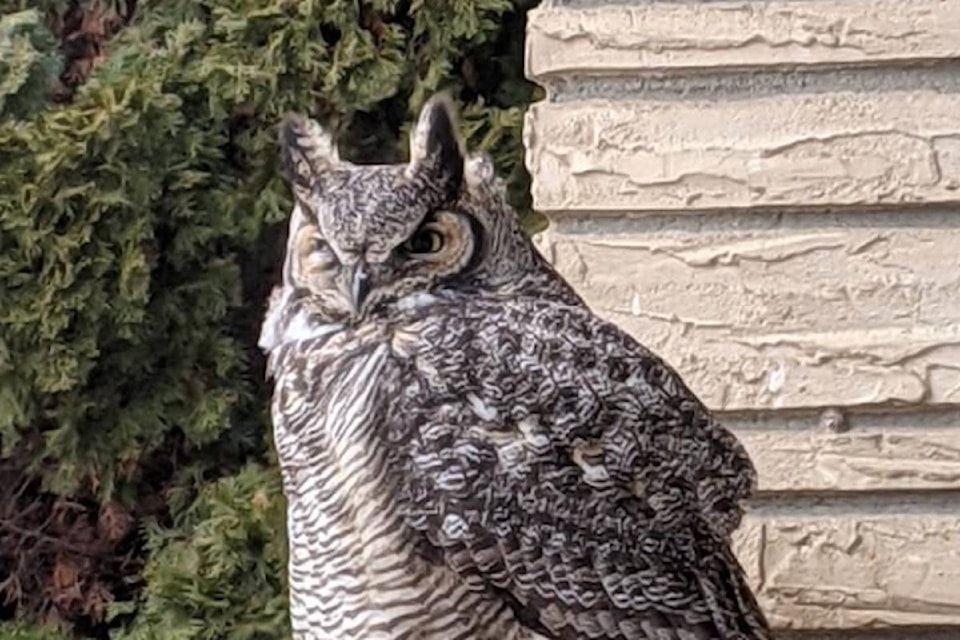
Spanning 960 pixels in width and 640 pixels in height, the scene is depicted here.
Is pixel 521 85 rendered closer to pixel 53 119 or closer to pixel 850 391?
pixel 53 119

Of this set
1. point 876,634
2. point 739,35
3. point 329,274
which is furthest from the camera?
point 876,634

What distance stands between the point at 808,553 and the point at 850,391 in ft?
0.78

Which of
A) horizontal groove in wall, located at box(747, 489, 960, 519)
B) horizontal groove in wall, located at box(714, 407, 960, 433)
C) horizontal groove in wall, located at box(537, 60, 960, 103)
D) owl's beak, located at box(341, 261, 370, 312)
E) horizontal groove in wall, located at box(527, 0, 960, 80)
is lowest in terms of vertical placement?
horizontal groove in wall, located at box(747, 489, 960, 519)

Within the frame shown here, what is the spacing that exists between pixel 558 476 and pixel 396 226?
1.06 feet

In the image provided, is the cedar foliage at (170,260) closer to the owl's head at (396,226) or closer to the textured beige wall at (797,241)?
the textured beige wall at (797,241)

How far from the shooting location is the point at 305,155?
2600 mm

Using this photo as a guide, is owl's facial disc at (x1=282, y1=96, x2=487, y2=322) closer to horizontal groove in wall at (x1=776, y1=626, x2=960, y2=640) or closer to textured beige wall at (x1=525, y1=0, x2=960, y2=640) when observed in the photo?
textured beige wall at (x1=525, y1=0, x2=960, y2=640)

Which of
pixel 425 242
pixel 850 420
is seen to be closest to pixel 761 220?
pixel 850 420

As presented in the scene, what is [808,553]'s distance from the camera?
3.11 meters

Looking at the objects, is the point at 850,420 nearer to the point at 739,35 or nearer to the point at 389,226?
the point at 739,35

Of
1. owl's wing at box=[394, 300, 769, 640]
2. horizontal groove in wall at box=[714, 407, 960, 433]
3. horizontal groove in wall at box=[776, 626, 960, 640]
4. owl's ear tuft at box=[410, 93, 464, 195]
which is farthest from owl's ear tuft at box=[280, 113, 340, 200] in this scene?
horizontal groove in wall at box=[776, 626, 960, 640]

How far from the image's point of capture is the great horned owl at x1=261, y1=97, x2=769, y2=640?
95.7 inches

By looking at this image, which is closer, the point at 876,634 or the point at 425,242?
the point at 425,242

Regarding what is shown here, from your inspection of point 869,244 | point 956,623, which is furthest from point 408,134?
point 956,623
